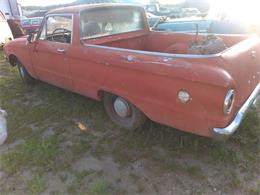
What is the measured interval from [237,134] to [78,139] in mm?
2034

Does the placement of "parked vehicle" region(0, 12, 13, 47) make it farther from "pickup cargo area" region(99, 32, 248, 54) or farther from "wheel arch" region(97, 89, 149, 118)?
"wheel arch" region(97, 89, 149, 118)

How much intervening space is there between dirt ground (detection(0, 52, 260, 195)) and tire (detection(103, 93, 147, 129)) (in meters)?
0.11

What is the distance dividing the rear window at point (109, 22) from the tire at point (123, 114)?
94cm

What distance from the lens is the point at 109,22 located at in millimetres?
3805

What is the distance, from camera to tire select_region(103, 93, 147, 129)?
3084mm

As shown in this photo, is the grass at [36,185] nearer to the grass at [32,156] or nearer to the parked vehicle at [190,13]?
the grass at [32,156]

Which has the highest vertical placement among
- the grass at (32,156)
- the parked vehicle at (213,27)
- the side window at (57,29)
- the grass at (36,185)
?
the side window at (57,29)

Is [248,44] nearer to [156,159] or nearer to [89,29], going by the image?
[156,159]

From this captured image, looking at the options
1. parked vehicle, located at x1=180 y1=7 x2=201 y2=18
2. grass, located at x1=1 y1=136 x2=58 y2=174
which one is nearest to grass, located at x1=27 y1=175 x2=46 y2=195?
grass, located at x1=1 y1=136 x2=58 y2=174

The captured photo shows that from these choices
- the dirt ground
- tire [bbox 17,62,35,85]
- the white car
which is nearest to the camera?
the dirt ground

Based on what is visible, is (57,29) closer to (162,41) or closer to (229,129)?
(162,41)

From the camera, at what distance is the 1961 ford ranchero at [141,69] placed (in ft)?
7.42

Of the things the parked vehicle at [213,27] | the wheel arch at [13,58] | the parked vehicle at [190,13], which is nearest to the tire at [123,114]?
the wheel arch at [13,58]

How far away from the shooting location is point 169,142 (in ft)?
10.00
